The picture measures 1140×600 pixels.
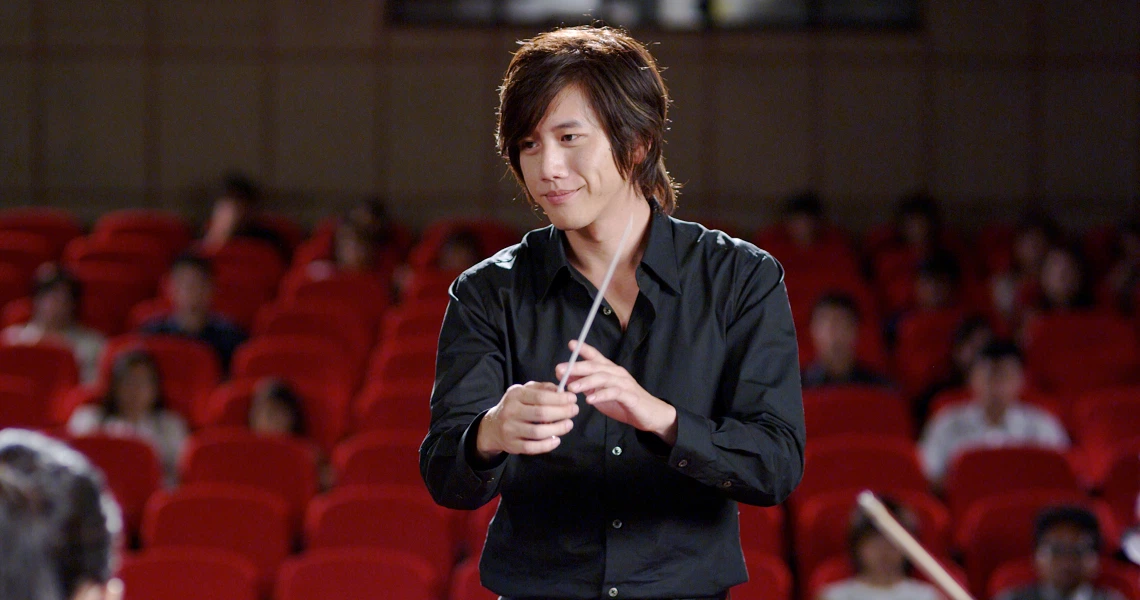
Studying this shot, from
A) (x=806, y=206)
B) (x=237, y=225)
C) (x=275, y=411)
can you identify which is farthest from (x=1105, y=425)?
(x=237, y=225)

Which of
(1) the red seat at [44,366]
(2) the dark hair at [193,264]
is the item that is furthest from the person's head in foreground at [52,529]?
(2) the dark hair at [193,264]

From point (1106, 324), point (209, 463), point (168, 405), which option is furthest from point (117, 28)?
point (1106, 324)

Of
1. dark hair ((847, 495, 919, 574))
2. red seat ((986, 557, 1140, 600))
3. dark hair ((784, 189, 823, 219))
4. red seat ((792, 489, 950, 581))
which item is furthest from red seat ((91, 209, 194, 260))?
red seat ((986, 557, 1140, 600))

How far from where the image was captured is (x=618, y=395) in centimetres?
123

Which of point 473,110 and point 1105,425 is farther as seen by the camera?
point 473,110

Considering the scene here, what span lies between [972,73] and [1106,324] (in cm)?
240

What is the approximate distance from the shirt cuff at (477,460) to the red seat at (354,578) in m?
1.91

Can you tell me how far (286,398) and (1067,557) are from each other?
2188 mm

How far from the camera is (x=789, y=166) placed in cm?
732

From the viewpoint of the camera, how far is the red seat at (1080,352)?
191 inches

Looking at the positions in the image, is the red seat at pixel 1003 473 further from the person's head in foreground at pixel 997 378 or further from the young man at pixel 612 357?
the young man at pixel 612 357

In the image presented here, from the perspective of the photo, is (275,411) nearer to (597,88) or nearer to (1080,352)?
(1080,352)

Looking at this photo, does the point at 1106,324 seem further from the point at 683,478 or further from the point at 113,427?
the point at 683,478

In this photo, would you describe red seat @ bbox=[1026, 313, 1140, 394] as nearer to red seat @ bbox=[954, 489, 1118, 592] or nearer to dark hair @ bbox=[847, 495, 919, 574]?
red seat @ bbox=[954, 489, 1118, 592]
